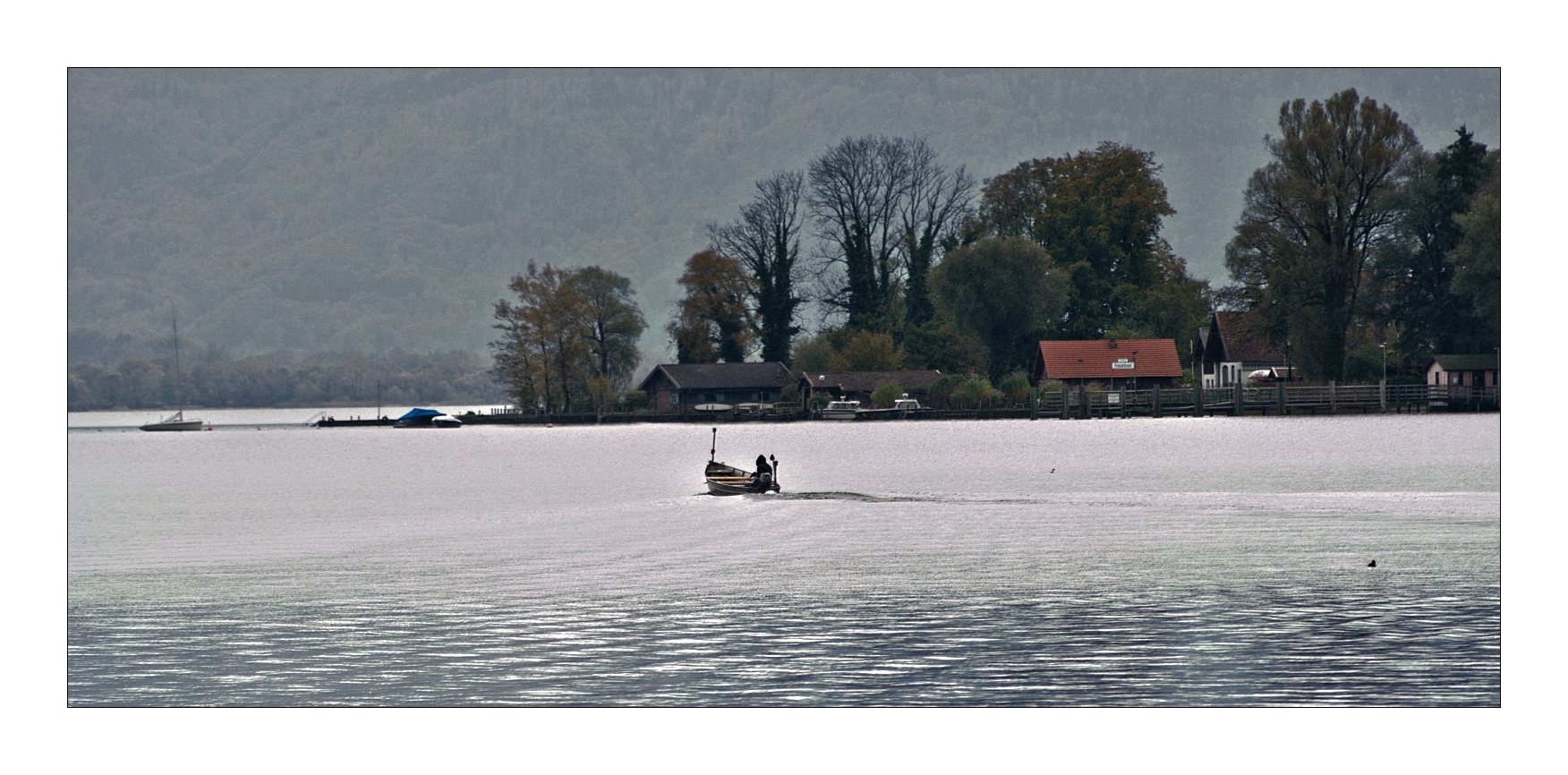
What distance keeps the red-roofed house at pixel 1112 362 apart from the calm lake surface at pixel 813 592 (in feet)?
213

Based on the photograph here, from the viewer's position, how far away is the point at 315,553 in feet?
93.5

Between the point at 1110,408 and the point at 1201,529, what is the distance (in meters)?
80.5

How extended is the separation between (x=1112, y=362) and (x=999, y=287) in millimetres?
10567

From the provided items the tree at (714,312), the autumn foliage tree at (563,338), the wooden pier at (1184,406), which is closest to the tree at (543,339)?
the autumn foliage tree at (563,338)

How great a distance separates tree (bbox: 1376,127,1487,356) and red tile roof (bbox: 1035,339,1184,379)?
1093 inches

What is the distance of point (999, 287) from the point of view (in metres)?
112

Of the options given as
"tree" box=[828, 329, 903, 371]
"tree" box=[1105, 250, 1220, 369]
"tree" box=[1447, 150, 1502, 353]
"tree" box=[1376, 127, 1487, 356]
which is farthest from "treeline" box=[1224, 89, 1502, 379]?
"tree" box=[828, 329, 903, 371]

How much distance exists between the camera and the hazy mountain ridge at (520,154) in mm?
129375

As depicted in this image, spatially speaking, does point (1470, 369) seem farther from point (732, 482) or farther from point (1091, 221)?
point (732, 482)

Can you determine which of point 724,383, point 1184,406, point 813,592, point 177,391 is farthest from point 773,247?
point 813,592

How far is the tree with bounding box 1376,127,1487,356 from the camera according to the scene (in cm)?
8156

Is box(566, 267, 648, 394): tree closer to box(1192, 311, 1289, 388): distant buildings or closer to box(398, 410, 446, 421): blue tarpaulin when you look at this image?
box(398, 410, 446, 421): blue tarpaulin

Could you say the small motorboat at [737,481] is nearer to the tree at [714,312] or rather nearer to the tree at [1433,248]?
the tree at [1433,248]

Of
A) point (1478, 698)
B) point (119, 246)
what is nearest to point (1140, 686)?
point (1478, 698)
